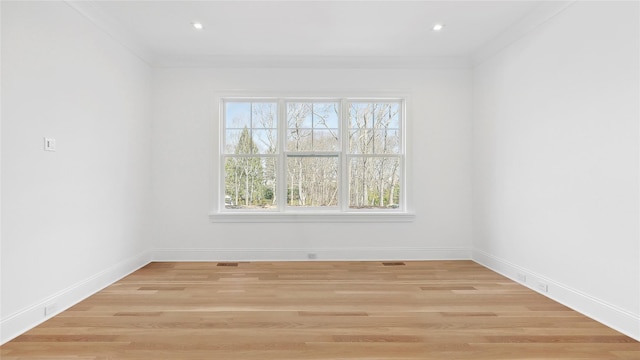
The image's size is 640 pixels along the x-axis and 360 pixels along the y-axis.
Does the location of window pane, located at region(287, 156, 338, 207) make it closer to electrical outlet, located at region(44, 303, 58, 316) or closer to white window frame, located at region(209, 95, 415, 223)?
white window frame, located at region(209, 95, 415, 223)

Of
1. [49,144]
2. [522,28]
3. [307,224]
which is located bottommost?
[307,224]

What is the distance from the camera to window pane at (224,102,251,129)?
477 cm

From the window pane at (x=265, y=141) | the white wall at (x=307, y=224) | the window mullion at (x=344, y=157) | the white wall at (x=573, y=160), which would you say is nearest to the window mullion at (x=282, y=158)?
the window pane at (x=265, y=141)

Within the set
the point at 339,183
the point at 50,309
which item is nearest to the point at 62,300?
the point at 50,309

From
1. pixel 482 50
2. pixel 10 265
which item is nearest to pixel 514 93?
pixel 482 50

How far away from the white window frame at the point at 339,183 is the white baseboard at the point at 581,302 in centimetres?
135

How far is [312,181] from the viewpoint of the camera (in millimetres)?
4777

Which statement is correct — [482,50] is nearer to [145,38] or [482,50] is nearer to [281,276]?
[281,276]

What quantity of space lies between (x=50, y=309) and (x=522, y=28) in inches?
196

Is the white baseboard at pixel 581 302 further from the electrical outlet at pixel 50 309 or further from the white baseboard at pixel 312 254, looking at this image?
the electrical outlet at pixel 50 309

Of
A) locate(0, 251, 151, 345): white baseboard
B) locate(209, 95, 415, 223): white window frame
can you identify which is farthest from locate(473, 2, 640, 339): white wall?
locate(0, 251, 151, 345): white baseboard

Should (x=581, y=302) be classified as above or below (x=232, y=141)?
below

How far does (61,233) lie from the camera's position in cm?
287

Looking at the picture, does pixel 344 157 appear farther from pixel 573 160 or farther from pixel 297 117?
pixel 573 160
